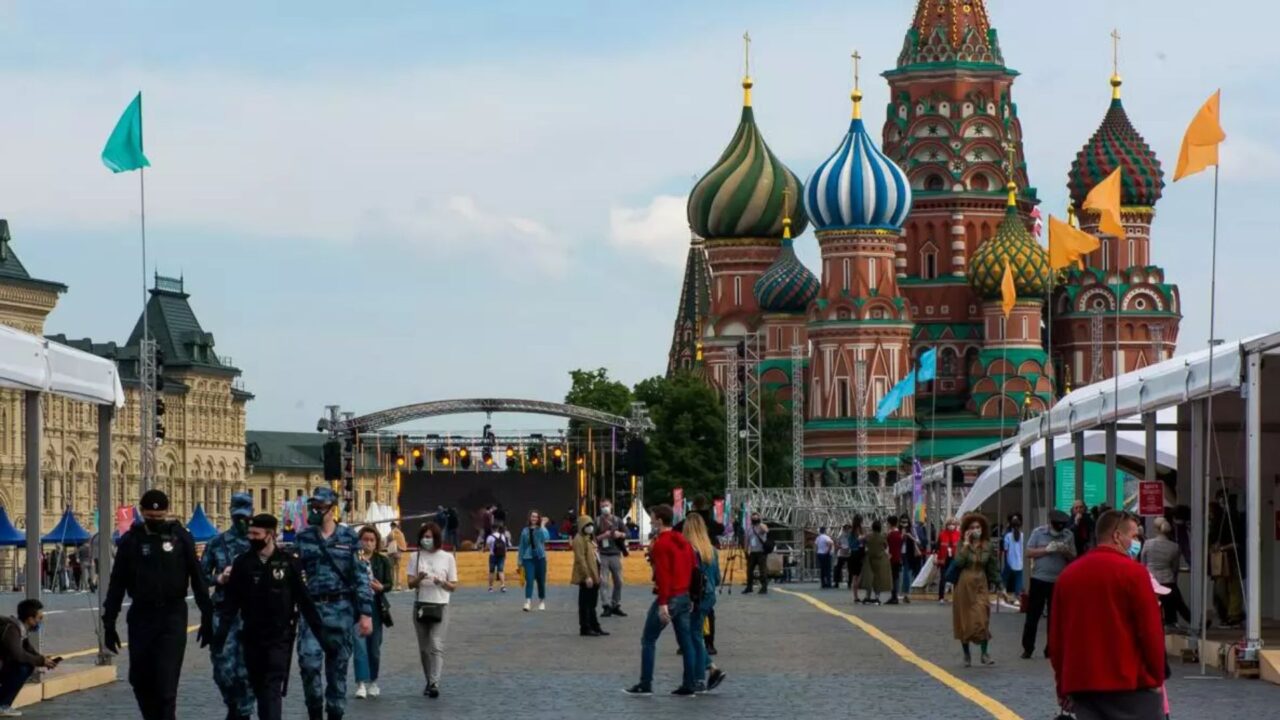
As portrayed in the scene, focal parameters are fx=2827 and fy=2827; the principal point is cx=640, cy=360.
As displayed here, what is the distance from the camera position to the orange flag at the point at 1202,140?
2406 cm

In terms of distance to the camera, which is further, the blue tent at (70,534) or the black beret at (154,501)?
the blue tent at (70,534)

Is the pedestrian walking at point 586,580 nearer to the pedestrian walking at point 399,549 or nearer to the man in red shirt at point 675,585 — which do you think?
the pedestrian walking at point 399,549

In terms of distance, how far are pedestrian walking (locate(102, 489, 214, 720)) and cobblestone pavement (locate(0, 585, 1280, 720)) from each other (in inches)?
117

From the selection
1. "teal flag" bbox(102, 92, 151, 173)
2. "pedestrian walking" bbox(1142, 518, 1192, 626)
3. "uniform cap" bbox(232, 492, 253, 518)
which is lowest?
"pedestrian walking" bbox(1142, 518, 1192, 626)

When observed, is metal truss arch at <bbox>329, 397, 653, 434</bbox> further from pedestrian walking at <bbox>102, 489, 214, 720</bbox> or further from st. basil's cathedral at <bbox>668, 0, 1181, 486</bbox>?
pedestrian walking at <bbox>102, 489, 214, 720</bbox>

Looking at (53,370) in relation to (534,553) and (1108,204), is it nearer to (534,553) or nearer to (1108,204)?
(1108,204)

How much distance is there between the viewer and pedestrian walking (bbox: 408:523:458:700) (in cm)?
2030

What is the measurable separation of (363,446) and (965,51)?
5365 centimetres

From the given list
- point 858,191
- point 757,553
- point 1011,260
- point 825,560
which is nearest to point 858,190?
point 858,191

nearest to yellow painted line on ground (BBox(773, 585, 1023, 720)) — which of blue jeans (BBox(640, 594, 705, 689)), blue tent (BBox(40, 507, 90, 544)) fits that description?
blue jeans (BBox(640, 594, 705, 689))

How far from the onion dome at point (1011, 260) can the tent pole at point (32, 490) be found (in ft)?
324

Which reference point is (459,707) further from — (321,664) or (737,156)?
(737,156)

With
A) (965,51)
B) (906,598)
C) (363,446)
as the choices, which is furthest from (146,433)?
(965,51)

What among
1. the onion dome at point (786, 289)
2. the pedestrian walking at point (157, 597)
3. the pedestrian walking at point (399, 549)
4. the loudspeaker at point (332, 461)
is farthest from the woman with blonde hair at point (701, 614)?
the onion dome at point (786, 289)
